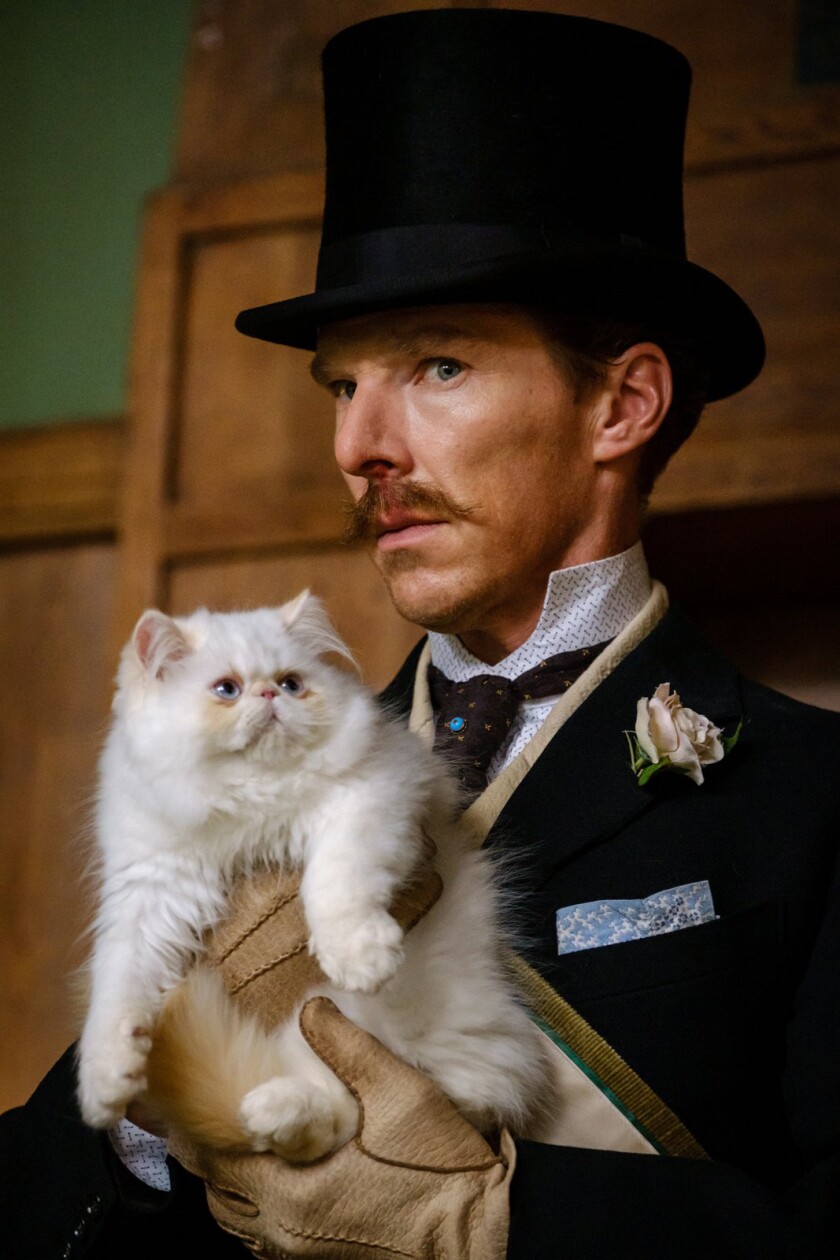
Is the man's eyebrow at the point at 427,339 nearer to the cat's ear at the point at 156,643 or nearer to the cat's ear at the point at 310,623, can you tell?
the cat's ear at the point at 310,623

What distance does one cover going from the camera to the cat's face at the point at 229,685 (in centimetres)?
133

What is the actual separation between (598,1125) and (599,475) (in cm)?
81

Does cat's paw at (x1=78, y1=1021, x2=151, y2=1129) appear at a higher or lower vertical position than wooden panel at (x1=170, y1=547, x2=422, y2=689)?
higher

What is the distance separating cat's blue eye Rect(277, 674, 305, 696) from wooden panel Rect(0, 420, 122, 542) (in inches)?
76.3

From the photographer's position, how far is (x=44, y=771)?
3227 millimetres

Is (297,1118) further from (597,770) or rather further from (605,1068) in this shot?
(597,770)

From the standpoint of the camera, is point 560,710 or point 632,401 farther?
point 632,401

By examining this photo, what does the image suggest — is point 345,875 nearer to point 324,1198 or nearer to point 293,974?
point 293,974

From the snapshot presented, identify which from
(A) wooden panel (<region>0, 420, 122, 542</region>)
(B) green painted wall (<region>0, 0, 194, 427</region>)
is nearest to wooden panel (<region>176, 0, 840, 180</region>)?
(B) green painted wall (<region>0, 0, 194, 427</region>)

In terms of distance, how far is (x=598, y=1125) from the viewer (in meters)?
1.40

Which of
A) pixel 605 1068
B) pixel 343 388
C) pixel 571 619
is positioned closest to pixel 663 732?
pixel 571 619

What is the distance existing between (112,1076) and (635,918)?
1.87 feet

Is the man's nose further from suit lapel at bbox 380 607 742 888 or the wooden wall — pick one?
the wooden wall

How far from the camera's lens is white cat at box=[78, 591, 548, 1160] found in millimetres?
1267
